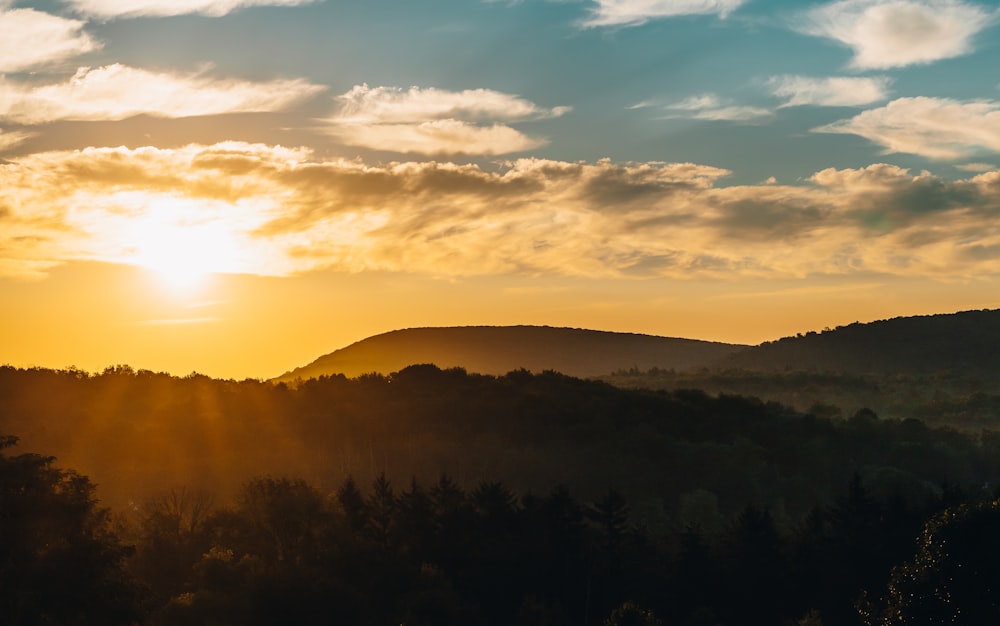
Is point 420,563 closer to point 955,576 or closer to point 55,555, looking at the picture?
point 55,555

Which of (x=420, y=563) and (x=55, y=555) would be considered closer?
(x=55, y=555)

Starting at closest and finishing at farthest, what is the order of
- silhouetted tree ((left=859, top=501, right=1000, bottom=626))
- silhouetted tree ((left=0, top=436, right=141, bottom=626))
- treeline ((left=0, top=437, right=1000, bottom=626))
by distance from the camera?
silhouetted tree ((left=859, top=501, right=1000, bottom=626)) → silhouetted tree ((left=0, top=436, right=141, bottom=626)) → treeline ((left=0, top=437, right=1000, bottom=626))

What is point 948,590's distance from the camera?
53.6 meters

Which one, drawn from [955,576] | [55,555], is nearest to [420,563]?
[55,555]

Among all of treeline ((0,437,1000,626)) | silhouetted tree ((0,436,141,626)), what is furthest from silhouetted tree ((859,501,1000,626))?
silhouetted tree ((0,436,141,626))

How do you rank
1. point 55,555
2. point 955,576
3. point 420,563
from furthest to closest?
point 420,563, point 55,555, point 955,576

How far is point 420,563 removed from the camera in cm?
11075

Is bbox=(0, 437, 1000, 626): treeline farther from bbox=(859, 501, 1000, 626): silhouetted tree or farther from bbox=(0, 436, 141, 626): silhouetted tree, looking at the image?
bbox=(859, 501, 1000, 626): silhouetted tree

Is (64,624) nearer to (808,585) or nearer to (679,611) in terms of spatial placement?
(679,611)

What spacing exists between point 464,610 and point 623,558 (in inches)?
902

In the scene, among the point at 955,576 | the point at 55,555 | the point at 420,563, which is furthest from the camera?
the point at 420,563

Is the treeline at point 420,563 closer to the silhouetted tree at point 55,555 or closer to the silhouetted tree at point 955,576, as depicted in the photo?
the silhouetted tree at point 55,555

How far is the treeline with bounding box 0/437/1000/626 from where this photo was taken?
220ft

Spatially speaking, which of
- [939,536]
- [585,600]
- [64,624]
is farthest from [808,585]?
[64,624]
